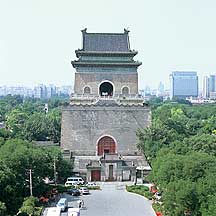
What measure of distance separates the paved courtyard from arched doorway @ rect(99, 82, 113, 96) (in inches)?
358

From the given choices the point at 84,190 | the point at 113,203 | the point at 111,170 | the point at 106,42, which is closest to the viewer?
the point at 113,203

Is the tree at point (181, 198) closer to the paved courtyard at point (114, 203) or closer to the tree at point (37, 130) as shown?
the paved courtyard at point (114, 203)

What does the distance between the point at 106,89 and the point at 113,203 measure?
1376 cm

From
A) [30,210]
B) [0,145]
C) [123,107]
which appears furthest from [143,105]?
[30,210]

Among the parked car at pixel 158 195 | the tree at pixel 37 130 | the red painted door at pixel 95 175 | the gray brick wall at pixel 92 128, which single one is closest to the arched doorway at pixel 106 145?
the gray brick wall at pixel 92 128

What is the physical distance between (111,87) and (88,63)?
7.42 ft

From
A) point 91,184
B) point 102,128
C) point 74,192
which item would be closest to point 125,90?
point 102,128

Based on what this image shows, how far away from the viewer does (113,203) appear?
26422 mm

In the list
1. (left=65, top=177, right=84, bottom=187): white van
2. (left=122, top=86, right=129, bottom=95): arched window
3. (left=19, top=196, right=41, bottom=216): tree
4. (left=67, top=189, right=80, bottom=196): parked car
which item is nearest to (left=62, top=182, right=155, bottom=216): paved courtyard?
(left=67, top=189, right=80, bottom=196): parked car

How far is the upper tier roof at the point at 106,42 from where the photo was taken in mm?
38438

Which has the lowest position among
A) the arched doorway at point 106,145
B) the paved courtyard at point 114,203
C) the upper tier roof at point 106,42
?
the paved courtyard at point 114,203

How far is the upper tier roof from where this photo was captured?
3844cm

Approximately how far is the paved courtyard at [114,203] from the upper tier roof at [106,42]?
1100 cm

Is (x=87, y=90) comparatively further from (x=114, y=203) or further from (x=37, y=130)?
(x=114, y=203)
